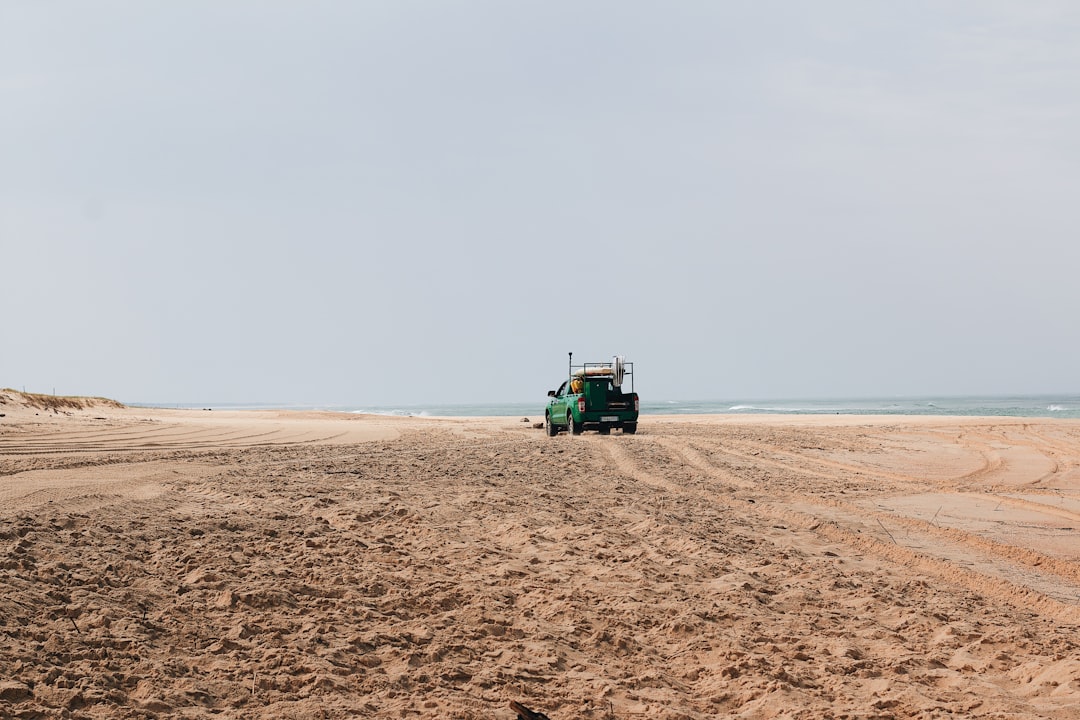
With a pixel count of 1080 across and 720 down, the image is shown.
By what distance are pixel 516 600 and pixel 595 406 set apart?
2106 cm

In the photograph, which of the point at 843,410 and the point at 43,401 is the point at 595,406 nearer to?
the point at 43,401

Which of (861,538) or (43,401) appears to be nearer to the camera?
(861,538)

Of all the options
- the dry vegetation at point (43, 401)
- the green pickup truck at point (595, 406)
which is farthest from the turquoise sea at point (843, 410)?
the green pickup truck at point (595, 406)

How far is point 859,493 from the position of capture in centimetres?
1320

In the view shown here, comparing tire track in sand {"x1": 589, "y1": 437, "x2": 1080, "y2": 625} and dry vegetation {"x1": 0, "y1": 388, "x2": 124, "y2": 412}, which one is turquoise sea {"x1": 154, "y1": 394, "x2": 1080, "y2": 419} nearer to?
dry vegetation {"x1": 0, "y1": 388, "x2": 124, "y2": 412}

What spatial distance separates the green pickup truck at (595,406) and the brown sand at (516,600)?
14.7m

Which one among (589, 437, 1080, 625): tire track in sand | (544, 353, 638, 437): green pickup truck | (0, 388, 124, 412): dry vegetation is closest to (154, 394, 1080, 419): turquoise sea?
(0, 388, 124, 412): dry vegetation

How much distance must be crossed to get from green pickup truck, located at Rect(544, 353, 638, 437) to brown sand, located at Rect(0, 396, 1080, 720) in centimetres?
1469

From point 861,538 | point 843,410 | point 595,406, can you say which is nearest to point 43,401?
point 595,406

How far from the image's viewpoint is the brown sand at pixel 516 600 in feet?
15.9

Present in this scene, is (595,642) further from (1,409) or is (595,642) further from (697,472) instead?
(1,409)

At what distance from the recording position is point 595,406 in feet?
90.1

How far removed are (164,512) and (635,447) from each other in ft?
46.4

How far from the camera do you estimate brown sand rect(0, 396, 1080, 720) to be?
190 inches
